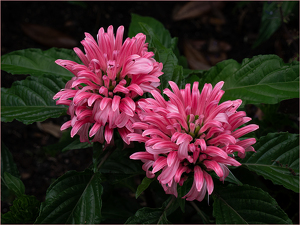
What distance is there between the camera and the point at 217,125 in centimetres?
83

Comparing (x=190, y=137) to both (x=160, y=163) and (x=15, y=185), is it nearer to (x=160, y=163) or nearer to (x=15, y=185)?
(x=160, y=163)

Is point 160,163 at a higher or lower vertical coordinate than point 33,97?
lower

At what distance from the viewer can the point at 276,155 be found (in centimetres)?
120

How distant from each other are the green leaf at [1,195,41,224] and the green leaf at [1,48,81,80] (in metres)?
0.58

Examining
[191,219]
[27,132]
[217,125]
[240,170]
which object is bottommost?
[191,219]

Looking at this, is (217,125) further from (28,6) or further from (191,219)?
(28,6)

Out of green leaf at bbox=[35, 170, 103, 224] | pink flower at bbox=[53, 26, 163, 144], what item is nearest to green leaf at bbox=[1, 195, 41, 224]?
green leaf at bbox=[35, 170, 103, 224]

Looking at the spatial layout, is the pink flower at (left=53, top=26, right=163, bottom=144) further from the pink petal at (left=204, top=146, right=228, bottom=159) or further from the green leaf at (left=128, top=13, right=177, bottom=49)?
the green leaf at (left=128, top=13, right=177, bottom=49)

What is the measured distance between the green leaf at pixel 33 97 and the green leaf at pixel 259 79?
0.66 metres

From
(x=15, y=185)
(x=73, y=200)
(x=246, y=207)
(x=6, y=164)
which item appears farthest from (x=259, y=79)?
(x=6, y=164)

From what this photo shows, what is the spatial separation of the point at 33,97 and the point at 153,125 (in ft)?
2.19

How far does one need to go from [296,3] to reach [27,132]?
2302 millimetres

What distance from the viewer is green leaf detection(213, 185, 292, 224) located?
1.01 metres

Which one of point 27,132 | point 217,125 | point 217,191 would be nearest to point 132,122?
point 217,125
